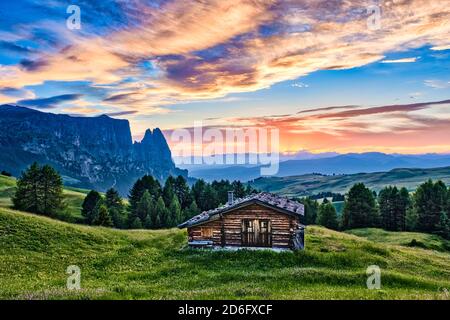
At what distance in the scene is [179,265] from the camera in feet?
98.9

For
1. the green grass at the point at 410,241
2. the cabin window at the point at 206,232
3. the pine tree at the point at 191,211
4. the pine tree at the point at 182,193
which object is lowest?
the green grass at the point at 410,241

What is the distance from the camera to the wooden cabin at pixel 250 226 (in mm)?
36812

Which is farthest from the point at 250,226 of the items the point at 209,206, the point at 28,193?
the point at 209,206

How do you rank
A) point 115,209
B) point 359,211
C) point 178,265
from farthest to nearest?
1. point 359,211
2. point 115,209
3. point 178,265

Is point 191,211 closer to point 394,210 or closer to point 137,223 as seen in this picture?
point 137,223

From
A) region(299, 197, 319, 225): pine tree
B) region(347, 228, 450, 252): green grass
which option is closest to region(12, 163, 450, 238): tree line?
region(299, 197, 319, 225): pine tree

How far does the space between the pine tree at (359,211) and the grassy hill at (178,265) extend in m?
50.4

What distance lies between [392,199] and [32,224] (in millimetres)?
84734

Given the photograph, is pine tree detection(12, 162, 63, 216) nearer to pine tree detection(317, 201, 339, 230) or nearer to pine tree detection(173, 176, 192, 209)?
pine tree detection(173, 176, 192, 209)

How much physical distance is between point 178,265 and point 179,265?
8cm

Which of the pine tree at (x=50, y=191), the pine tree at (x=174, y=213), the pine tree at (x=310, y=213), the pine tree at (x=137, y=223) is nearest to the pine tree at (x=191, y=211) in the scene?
the pine tree at (x=174, y=213)

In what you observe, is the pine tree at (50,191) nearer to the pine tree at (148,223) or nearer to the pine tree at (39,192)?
the pine tree at (39,192)
